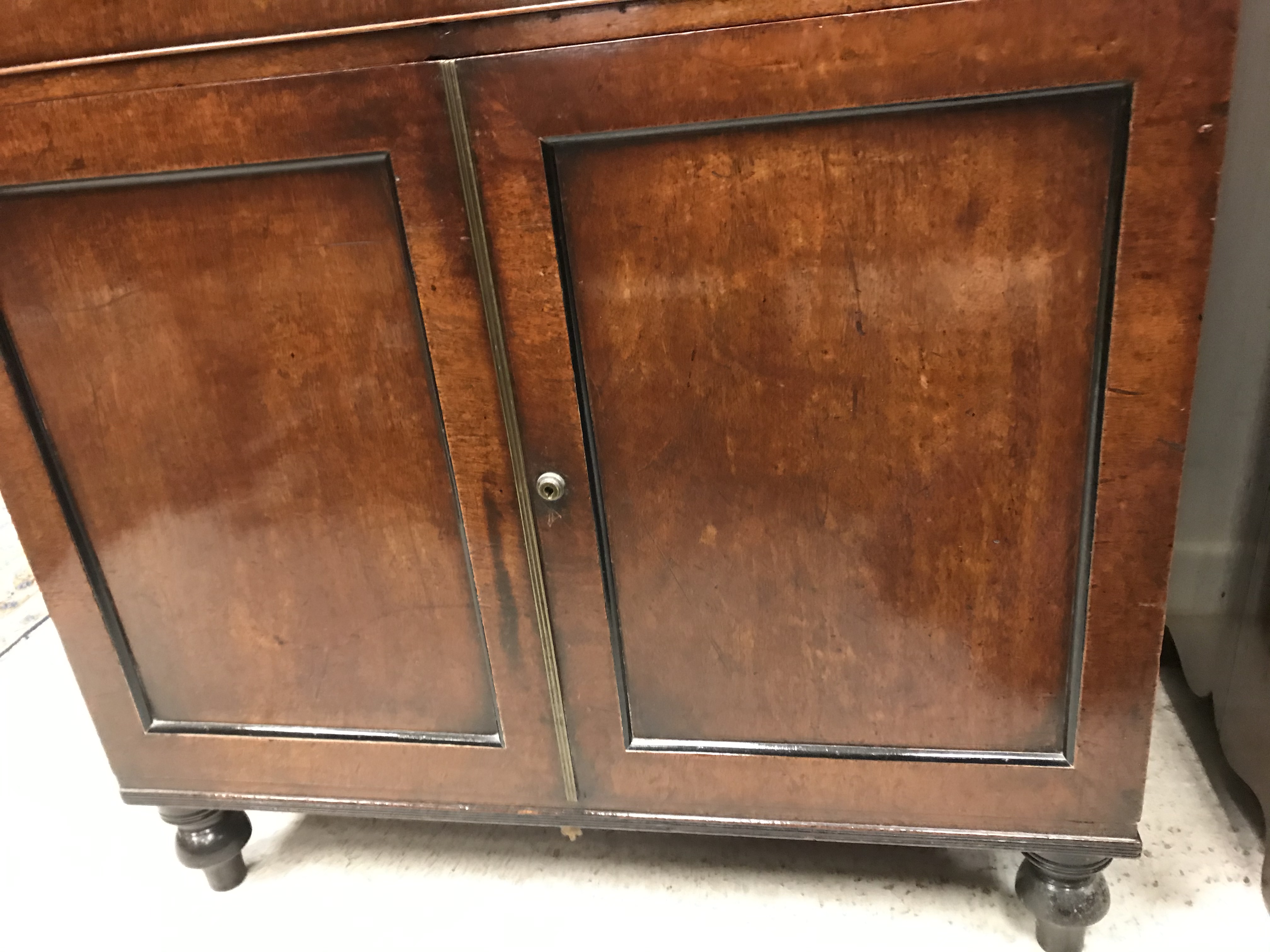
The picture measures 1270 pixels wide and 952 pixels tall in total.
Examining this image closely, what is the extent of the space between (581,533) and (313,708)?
391mm

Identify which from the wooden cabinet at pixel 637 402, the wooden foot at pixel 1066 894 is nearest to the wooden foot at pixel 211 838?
the wooden cabinet at pixel 637 402

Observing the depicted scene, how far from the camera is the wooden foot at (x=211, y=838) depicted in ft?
3.63

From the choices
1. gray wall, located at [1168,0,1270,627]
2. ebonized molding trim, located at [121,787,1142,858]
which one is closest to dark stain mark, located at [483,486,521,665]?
ebonized molding trim, located at [121,787,1142,858]

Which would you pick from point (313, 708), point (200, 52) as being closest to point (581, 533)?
point (313, 708)

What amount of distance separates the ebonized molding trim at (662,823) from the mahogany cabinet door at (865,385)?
0.01 meters

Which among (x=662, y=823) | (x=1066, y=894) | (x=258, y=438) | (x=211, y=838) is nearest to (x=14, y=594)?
(x=211, y=838)

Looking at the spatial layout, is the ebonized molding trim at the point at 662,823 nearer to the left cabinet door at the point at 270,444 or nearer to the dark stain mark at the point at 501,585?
the left cabinet door at the point at 270,444

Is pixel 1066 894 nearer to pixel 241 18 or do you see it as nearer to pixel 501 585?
pixel 501 585

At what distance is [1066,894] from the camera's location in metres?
0.92

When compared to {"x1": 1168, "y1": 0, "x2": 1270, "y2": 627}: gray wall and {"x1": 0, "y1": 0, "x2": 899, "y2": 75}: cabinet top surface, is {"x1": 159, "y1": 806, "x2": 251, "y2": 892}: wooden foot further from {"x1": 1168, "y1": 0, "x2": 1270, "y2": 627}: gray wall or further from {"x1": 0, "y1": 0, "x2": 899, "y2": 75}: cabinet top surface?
{"x1": 1168, "y1": 0, "x2": 1270, "y2": 627}: gray wall

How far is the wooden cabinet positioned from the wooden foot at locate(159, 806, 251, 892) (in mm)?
145

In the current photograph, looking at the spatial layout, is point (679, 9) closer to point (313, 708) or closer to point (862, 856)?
point (313, 708)

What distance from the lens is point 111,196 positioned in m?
0.81

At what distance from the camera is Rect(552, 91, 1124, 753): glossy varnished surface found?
2.26 feet
